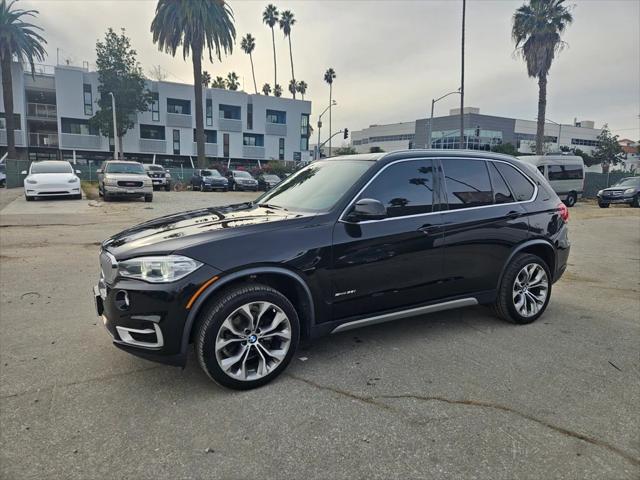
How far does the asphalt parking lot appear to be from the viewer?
7.66 feet

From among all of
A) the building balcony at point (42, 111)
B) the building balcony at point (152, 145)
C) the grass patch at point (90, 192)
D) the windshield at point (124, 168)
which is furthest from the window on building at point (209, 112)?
the windshield at point (124, 168)

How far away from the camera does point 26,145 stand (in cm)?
4281

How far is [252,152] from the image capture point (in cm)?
5353

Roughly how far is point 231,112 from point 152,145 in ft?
34.8

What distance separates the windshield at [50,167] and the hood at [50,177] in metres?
0.59

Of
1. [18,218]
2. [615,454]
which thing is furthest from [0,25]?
[615,454]

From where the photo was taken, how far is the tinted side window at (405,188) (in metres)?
3.69

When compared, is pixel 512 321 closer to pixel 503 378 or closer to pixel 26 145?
pixel 503 378

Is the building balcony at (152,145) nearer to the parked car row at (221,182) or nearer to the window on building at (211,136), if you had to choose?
the window on building at (211,136)

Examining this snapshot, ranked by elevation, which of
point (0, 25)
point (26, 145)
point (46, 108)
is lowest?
point (26, 145)

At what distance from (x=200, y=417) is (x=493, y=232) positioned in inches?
120

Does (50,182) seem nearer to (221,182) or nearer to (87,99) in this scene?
(221,182)

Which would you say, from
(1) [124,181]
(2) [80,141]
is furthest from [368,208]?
(2) [80,141]

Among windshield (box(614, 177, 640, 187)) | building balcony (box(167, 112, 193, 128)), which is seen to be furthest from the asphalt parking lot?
building balcony (box(167, 112, 193, 128))
